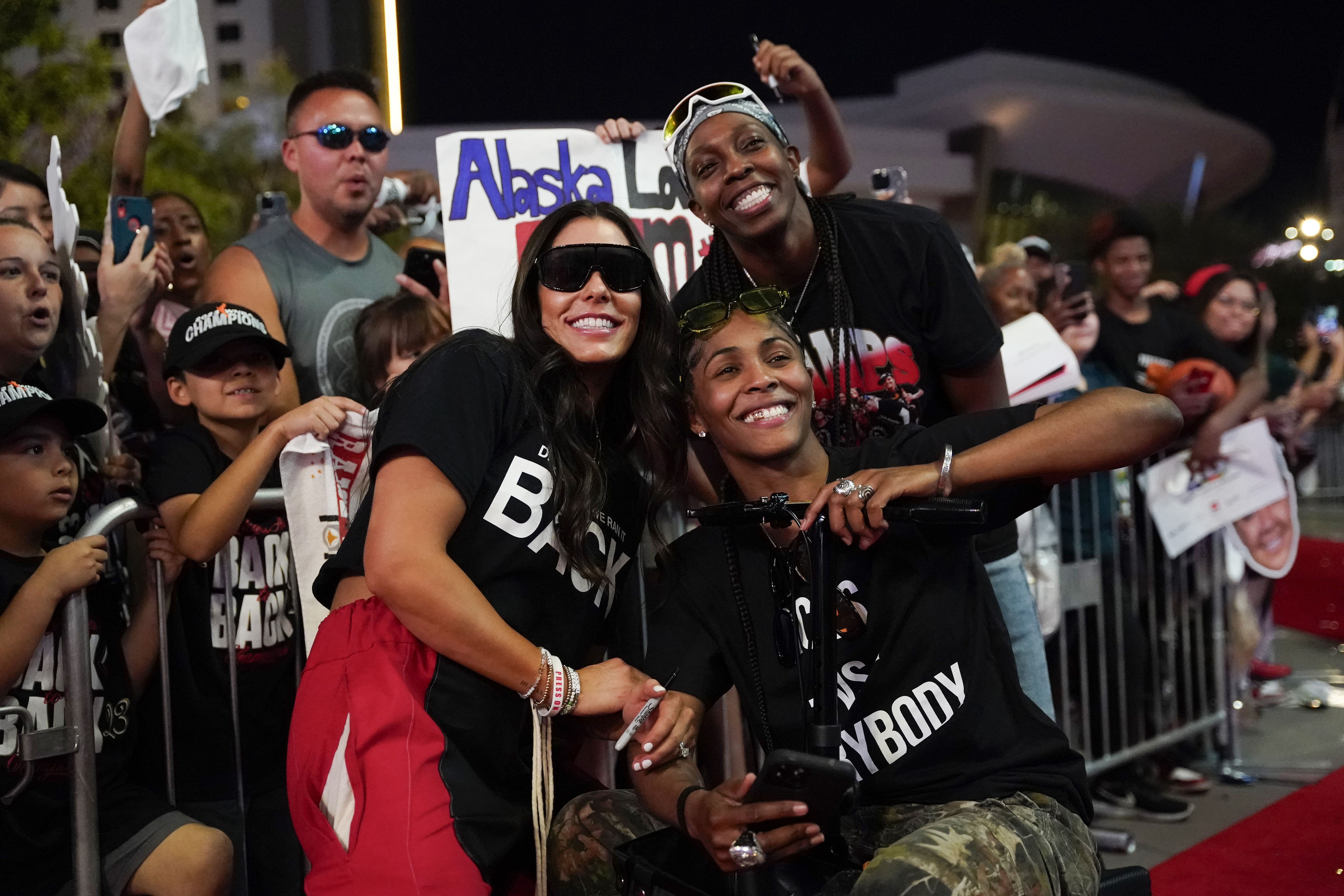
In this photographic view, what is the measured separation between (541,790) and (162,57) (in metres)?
3.24

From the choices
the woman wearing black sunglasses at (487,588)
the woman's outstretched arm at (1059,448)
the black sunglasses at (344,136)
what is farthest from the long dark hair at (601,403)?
the black sunglasses at (344,136)

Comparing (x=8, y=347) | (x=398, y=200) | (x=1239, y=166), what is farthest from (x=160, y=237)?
(x=1239, y=166)

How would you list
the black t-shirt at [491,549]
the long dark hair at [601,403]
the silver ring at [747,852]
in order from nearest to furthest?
the silver ring at [747,852], the black t-shirt at [491,549], the long dark hair at [601,403]

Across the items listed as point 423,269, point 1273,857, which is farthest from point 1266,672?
point 423,269

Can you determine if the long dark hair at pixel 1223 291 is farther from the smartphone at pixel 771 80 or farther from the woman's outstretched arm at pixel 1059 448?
the woman's outstretched arm at pixel 1059 448

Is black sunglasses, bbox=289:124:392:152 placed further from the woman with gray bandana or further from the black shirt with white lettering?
the black shirt with white lettering

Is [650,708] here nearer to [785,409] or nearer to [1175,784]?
[785,409]

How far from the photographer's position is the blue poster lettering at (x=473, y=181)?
4.09m

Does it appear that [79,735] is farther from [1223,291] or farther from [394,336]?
[1223,291]

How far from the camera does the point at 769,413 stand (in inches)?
106

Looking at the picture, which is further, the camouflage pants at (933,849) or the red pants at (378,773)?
the red pants at (378,773)

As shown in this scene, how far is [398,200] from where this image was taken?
5031 mm

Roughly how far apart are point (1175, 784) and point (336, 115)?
4708mm

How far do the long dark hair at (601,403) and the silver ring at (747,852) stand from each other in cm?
76
